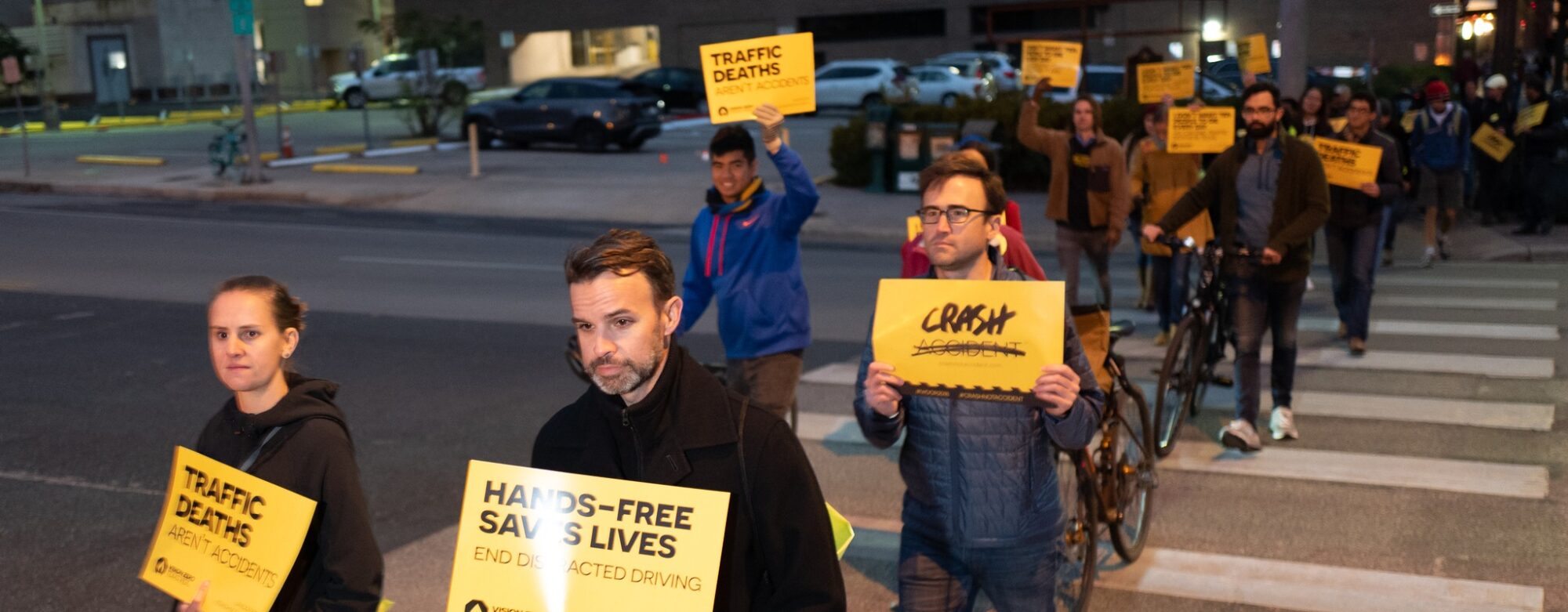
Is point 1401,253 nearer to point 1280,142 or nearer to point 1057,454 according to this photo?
point 1280,142

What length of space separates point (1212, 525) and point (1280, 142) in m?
2.17

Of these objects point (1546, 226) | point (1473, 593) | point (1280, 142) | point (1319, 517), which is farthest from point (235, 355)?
point (1546, 226)

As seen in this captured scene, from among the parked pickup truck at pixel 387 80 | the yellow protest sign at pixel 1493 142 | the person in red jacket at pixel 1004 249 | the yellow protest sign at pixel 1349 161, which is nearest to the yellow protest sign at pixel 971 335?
the person in red jacket at pixel 1004 249

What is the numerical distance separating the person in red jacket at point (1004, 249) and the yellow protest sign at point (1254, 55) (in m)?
7.59

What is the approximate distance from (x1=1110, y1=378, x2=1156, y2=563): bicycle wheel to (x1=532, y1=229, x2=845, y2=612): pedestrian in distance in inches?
131

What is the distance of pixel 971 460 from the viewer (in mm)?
→ 3824

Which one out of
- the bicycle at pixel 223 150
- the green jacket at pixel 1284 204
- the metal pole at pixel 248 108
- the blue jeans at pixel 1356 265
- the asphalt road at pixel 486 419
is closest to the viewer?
the asphalt road at pixel 486 419

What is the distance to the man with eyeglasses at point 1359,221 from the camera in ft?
33.1

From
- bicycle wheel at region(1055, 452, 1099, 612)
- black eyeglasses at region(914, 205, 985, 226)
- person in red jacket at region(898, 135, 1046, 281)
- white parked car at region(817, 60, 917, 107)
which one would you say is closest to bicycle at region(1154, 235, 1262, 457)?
person in red jacket at region(898, 135, 1046, 281)

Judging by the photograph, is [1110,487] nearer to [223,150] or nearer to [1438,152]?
[1438,152]

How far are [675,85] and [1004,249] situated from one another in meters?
44.0

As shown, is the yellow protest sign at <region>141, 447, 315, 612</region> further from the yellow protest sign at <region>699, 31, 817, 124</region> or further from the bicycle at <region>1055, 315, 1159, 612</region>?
the yellow protest sign at <region>699, 31, 817, 124</region>

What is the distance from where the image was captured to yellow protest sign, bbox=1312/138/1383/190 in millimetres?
9633

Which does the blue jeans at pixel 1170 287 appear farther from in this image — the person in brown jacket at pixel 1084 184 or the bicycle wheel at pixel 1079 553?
the bicycle wheel at pixel 1079 553
